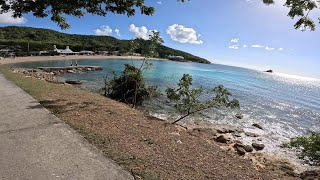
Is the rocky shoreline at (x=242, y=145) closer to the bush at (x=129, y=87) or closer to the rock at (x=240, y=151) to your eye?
the rock at (x=240, y=151)

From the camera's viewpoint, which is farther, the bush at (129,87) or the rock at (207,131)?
the bush at (129,87)

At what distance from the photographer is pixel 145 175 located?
6.26 metres

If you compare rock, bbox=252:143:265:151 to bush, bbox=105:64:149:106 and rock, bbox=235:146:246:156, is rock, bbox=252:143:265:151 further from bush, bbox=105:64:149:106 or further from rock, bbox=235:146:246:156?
bush, bbox=105:64:149:106

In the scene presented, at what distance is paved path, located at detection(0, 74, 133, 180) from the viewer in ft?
19.0

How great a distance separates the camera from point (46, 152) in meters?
6.78

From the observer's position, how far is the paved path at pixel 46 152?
5.79 m

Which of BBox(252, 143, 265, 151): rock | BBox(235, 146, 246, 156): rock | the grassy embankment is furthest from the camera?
BBox(252, 143, 265, 151): rock

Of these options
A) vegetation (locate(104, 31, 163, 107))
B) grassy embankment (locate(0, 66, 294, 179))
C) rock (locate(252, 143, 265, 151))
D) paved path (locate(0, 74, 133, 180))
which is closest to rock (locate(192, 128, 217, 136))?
rock (locate(252, 143, 265, 151))

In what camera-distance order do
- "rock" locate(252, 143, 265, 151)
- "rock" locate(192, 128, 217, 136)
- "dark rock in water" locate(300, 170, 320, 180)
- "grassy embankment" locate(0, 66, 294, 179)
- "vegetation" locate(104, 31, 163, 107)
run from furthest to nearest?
1. "vegetation" locate(104, 31, 163, 107)
2. "rock" locate(192, 128, 217, 136)
3. "rock" locate(252, 143, 265, 151)
4. "dark rock in water" locate(300, 170, 320, 180)
5. "grassy embankment" locate(0, 66, 294, 179)

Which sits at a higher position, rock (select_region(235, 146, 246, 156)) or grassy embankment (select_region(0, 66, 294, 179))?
grassy embankment (select_region(0, 66, 294, 179))

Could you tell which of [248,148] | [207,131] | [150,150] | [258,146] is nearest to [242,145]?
[248,148]

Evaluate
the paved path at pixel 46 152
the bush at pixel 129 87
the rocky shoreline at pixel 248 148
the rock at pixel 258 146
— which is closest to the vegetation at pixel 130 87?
the bush at pixel 129 87

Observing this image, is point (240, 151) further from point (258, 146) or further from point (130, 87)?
point (130, 87)

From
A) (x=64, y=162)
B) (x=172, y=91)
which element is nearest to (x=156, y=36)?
(x=172, y=91)
